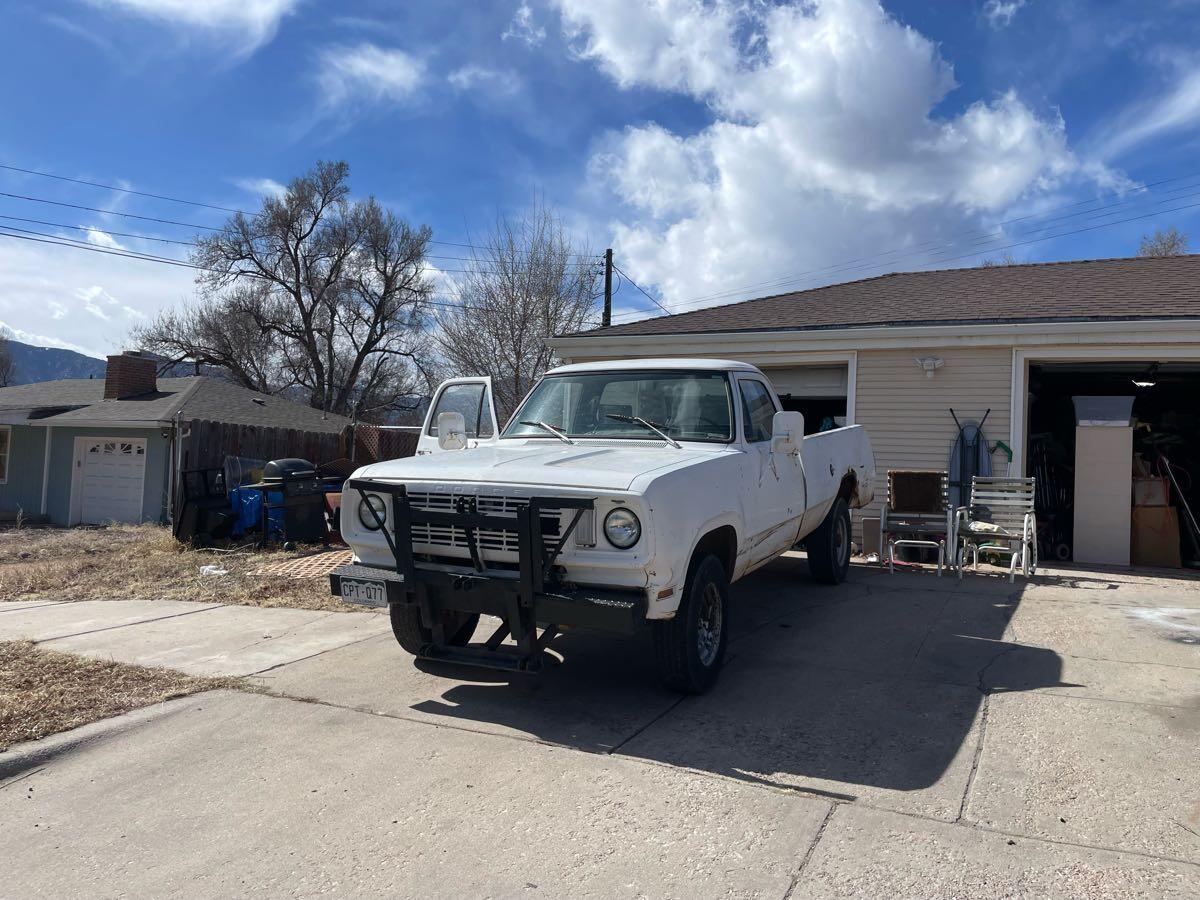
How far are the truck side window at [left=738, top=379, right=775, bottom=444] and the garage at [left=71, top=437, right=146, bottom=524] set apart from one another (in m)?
17.4

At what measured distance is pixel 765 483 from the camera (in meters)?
5.85

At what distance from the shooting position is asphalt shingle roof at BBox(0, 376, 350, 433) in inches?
774

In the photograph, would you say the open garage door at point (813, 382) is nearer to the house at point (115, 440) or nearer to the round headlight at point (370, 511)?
the round headlight at point (370, 511)

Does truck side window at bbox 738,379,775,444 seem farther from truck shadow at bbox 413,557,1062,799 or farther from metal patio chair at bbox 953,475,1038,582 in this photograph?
metal patio chair at bbox 953,475,1038,582

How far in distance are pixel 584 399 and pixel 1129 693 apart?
12.7 ft

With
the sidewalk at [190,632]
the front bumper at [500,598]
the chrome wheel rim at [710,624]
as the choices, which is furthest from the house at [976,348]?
the front bumper at [500,598]

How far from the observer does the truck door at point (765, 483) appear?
560cm

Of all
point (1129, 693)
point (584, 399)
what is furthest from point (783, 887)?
point (584, 399)

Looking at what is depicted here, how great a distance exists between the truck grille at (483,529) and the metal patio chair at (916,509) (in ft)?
20.4

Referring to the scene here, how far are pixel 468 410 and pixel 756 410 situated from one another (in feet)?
7.35

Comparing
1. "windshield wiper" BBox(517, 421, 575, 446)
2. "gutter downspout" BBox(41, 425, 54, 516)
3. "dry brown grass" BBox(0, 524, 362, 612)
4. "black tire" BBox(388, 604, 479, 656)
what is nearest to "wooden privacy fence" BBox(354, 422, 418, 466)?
"gutter downspout" BBox(41, 425, 54, 516)

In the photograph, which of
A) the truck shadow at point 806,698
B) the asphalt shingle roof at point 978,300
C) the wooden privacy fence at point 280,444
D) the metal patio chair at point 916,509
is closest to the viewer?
the truck shadow at point 806,698

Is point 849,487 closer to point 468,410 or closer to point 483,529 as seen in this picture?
point 468,410

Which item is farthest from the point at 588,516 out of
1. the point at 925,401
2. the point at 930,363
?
the point at 925,401
